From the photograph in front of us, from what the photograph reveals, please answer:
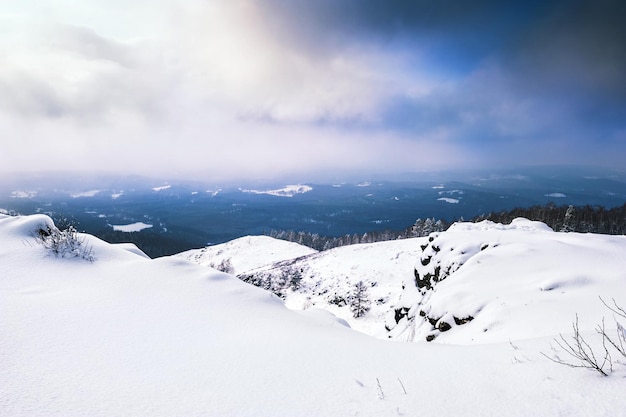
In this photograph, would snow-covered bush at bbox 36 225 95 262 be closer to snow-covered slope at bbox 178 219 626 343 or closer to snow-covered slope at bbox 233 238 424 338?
snow-covered slope at bbox 178 219 626 343

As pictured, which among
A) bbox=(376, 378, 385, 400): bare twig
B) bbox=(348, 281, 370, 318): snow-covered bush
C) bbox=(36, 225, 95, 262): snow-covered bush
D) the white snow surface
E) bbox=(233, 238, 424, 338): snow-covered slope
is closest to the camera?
the white snow surface

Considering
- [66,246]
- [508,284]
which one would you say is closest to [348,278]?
[508,284]

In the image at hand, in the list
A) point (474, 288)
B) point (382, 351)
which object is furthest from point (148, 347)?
point (474, 288)

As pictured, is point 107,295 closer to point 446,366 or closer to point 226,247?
point 446,366

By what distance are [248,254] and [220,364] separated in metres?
116

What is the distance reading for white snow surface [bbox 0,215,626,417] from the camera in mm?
3598

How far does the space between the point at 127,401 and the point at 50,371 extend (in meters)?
1.53

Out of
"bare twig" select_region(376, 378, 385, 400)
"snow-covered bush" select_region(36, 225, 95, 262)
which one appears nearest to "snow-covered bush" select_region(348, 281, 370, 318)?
"snow-covered bush" select_region(36, 225, 95, 262)

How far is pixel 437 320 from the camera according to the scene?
1605cm

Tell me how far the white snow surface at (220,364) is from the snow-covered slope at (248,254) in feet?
298

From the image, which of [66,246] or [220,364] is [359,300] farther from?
[220,364]

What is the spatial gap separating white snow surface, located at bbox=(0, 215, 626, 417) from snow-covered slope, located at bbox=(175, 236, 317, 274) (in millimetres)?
90719

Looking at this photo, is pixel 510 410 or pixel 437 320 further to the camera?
pixel 437 320

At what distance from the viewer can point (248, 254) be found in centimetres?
11644
